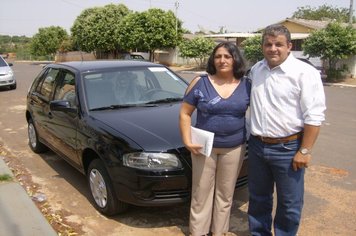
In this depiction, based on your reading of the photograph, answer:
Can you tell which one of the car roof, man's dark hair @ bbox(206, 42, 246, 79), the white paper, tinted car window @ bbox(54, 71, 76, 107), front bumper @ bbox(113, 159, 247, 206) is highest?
man's dark hair @ bbox(206, 42, 246, 79)

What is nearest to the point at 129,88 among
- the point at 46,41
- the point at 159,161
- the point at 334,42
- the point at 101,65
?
the point at 101,65

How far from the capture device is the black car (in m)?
3.67

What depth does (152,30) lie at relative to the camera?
33500 mm

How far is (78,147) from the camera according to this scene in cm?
455

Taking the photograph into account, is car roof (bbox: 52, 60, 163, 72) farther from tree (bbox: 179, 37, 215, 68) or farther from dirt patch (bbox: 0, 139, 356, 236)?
tree (bbox: 179, 37, 215, 68)

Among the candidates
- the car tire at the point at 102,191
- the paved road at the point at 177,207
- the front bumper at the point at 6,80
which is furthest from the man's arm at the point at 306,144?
the front bumper at the point at 6,80

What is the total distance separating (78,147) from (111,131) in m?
0.75

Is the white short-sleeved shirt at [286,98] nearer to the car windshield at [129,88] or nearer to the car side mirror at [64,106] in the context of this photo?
the car windshield at [129,88]

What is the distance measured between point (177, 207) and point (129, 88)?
1.55 metres

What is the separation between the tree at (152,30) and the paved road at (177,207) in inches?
1055

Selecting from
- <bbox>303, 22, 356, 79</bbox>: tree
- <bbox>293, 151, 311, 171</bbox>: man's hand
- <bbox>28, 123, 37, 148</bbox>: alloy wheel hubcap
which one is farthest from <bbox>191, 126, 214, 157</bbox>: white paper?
<bbox>303, 22, 356, 79</bbox>: tree

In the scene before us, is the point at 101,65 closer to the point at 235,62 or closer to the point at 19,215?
the point at 19,215

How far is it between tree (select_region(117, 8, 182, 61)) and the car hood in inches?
1168

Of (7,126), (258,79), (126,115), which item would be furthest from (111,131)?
(7,126)
